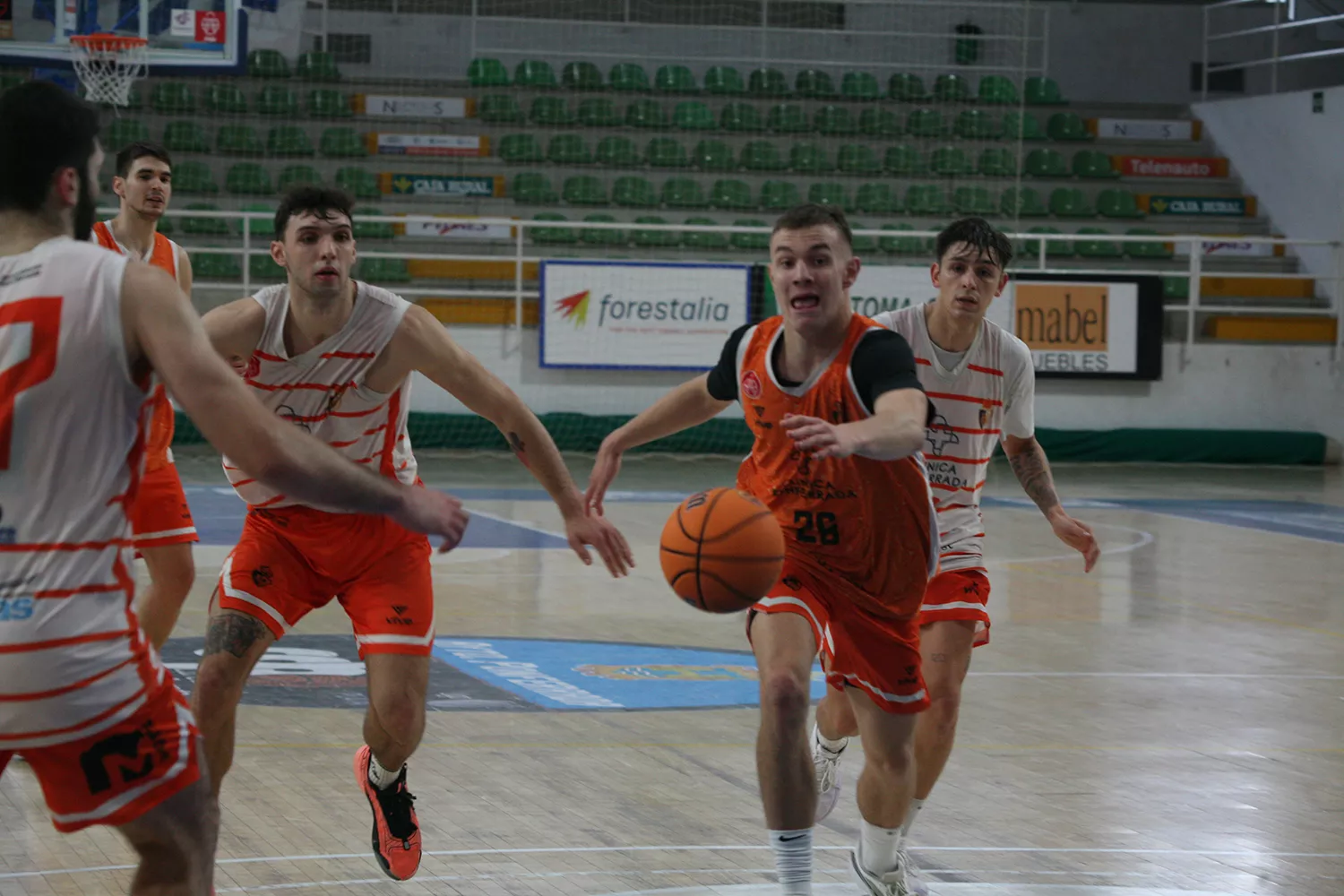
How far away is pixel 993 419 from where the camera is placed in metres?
5.74

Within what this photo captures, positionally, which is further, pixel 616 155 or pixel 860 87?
pixel 860 87

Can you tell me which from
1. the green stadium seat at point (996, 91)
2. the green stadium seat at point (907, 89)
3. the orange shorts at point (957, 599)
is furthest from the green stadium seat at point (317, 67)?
the orange shorts at point (957, 599)

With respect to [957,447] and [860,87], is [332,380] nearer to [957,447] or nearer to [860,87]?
[957,447]

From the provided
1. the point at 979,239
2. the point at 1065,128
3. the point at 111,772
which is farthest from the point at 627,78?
the point at 111,772

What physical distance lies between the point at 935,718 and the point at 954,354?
1247 mm

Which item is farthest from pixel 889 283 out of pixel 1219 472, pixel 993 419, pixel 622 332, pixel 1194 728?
pixel 993 419

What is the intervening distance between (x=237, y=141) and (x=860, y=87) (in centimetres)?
858

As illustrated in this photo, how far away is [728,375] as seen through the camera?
4844 mm

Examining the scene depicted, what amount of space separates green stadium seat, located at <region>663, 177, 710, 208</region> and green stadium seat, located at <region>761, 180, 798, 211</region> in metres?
0.78

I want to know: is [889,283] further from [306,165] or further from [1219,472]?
[306,165]

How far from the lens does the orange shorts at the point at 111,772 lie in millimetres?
2848

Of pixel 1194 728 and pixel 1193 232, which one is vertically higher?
pixel 1193 232

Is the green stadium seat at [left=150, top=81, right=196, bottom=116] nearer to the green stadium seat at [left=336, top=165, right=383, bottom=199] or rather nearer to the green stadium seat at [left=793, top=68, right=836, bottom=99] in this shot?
the green stadium seat at [left=336, top=165, right=383, bottom=199]

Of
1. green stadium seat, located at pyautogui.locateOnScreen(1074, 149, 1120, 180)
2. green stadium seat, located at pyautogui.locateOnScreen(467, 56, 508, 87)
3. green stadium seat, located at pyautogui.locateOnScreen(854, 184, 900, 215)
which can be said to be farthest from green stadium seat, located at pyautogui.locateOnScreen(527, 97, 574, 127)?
green stadium seat, located at pyautogui.locateOnScreen(1074, 149, 1120, 180)
